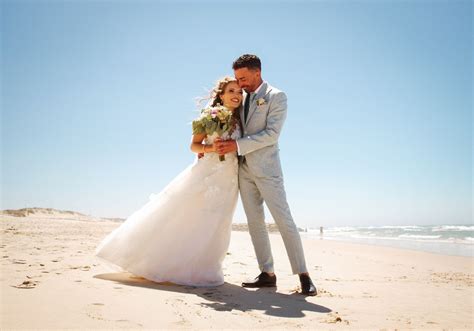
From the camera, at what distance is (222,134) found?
4508 mm

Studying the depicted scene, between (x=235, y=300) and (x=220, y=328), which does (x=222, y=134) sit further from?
(x=220, y=328)

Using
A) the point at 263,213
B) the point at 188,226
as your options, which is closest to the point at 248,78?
the point at 263,213

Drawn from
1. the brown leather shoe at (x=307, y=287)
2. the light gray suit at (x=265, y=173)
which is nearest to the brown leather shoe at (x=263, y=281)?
the light gray suit at (x=265, y=173)

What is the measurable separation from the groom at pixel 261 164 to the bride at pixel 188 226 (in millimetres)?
162

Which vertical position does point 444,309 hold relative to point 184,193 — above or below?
below

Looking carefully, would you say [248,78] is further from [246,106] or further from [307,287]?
[307,287]

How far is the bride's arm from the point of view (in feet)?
14.7

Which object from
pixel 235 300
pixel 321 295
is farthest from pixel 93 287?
pixel 321 295

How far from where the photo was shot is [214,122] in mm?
4461

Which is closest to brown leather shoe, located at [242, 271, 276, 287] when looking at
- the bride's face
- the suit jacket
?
the suit jacket

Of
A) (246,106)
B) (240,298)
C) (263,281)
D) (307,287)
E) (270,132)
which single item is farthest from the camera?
(246,106)

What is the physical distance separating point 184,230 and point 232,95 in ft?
5.96

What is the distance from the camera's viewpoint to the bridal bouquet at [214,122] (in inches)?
175

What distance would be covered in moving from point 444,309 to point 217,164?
2.92m
